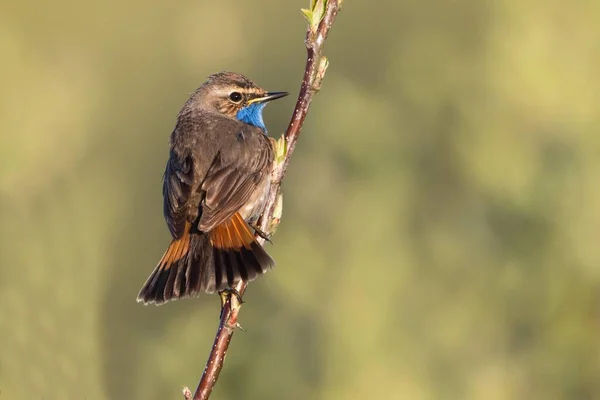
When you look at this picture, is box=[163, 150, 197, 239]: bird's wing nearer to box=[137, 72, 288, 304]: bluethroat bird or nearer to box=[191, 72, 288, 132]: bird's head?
box=[137, 72, 288, 304]: bluethroat bird

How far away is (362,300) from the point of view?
550 centimetres

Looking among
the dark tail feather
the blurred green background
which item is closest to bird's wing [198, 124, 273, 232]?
the dark tail feather

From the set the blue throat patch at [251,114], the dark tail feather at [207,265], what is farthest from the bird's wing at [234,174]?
the blue throat patch at [251,114]

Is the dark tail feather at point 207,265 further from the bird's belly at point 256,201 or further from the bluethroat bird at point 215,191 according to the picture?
the bird's belly at point 256,201

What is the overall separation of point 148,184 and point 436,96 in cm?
373

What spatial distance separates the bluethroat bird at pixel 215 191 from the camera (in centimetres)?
440

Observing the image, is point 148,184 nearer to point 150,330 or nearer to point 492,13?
point 150,330

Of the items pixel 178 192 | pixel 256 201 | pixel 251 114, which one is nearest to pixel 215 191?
pixel 178 192

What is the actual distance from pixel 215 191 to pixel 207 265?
55 centimetres

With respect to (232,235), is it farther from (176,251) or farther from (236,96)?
(236,96)

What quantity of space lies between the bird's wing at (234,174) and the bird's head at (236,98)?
32cm

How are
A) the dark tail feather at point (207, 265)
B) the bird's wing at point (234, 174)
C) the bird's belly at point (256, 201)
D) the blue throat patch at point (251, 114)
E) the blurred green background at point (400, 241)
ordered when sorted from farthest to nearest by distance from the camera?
the blue throat patch at point (251, 114)
the blurred green background at point (400, 241)
the bird's belly at point (256, 201)
the bird's wing at point (234, 174)
the dark tail feather at point (207, 265)

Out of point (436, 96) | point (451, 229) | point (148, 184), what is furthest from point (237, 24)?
point (451, 229)

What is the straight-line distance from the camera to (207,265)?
4445 mm
